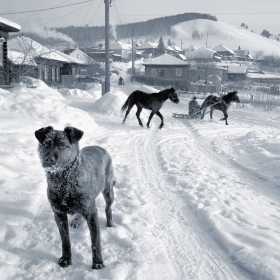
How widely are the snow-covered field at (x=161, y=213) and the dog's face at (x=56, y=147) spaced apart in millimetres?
1199

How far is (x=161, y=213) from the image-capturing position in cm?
449

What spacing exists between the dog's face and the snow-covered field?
120cm

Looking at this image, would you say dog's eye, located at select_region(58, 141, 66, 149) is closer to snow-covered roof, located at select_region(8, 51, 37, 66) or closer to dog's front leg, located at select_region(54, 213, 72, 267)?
dog's front leg, located at select_region(54, 213, 72, 267)

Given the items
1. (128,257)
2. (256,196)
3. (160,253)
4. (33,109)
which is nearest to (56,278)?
(128,257)

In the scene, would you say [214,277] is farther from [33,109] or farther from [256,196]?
[33,109]

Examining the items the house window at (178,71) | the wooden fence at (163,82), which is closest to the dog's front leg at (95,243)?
the wooden fence at (163,82)

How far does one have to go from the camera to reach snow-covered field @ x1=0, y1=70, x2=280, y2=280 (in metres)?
3.15

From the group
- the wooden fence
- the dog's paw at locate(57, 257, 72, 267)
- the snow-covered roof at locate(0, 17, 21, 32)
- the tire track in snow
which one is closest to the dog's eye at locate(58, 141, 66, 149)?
the dog's paw at locate(57, 257, 72, 267)

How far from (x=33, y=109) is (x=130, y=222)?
7.47 metres

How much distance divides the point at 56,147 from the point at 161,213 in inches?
92.4

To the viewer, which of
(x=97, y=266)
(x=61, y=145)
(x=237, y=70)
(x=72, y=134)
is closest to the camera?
(x=61, y=145)

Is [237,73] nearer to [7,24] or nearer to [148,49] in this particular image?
[7,24]

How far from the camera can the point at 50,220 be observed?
160 inches

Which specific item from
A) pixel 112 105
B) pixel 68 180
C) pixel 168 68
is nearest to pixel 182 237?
pixel 68 180
